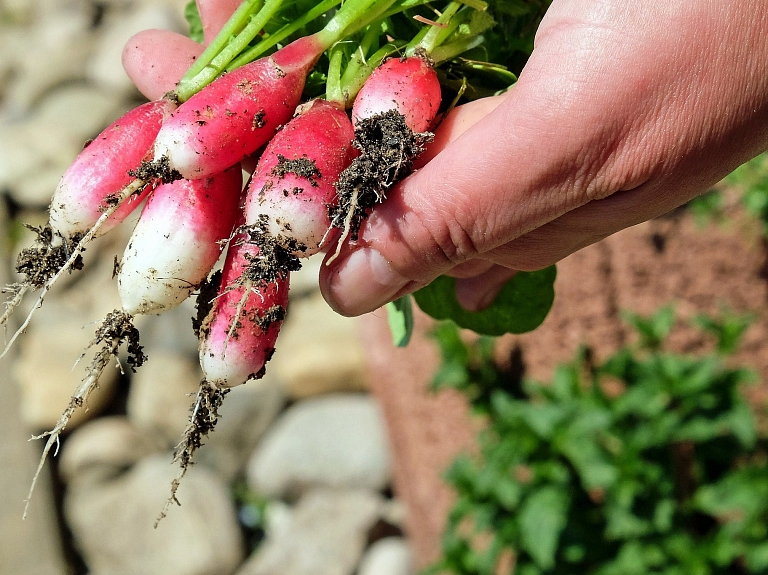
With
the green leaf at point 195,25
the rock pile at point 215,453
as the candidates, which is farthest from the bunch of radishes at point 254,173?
the rock pile at point 215,453

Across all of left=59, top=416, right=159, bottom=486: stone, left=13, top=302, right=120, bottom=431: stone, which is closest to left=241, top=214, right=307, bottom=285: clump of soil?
left=13, top=302, right=120, bottom=431: stone

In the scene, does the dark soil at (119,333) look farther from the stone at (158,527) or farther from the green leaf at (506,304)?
the stone at (158,527)

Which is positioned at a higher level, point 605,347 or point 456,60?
point 456,60

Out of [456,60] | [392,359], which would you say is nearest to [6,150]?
[392,359]

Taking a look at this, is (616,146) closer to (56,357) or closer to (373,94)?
(373,94)

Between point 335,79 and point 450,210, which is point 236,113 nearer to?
point 335,79

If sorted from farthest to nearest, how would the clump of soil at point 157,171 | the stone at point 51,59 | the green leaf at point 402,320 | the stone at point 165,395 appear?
the stone at point 51,59, the stone at point 165,395, the green leaf at point 402,320, the clump of soil at point 157,171
